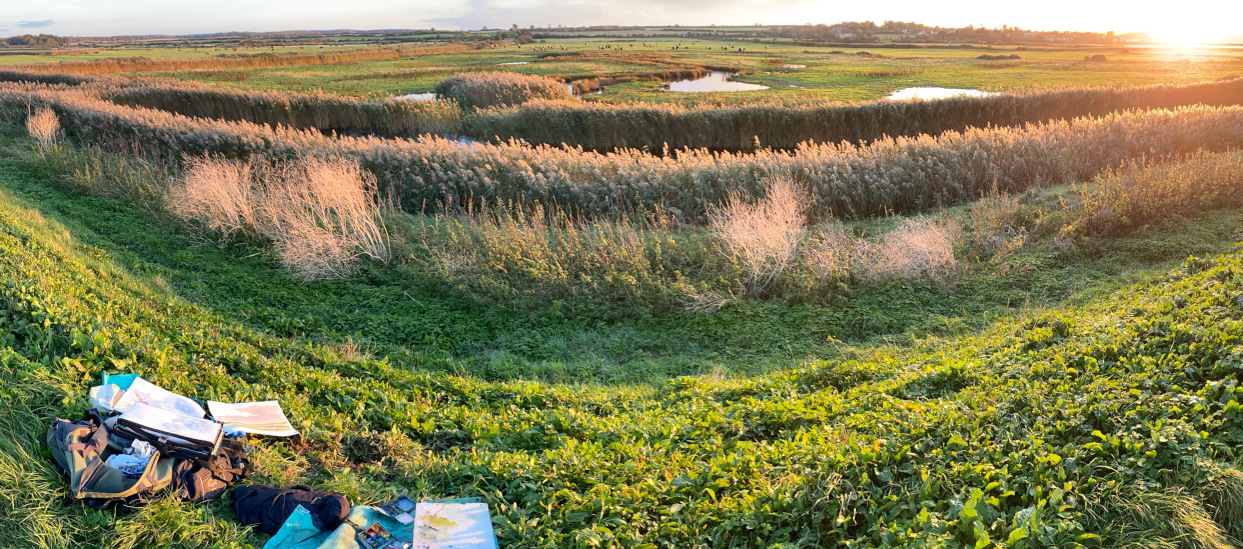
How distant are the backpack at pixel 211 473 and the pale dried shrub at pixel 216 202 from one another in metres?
8.91

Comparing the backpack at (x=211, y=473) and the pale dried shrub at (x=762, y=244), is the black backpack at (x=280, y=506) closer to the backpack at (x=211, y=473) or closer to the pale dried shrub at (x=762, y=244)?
the backpack at (x=211, y=473)

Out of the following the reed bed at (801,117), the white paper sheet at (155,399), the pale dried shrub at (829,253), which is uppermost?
the reed bed at (801,117)

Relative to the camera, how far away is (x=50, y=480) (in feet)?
13.8

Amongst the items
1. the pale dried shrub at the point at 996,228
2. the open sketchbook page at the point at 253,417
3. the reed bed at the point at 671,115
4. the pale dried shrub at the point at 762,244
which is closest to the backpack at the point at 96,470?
the open sketchbook page at the point at 253,417

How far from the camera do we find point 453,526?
4.46m

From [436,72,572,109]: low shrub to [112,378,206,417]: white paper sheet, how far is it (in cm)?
3026

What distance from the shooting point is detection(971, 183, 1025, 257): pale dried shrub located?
36.7 ft

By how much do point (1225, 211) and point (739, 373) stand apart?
10.3m

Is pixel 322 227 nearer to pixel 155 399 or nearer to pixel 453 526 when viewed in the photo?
pixel 155 399

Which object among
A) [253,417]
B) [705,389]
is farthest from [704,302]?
[253,417]

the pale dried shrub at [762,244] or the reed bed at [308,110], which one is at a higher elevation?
the reed bed at [308,110]

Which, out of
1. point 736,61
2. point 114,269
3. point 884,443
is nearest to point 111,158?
point 114,269

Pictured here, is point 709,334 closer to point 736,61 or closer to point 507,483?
point 507,483

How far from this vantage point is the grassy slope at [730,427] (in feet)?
13.4
